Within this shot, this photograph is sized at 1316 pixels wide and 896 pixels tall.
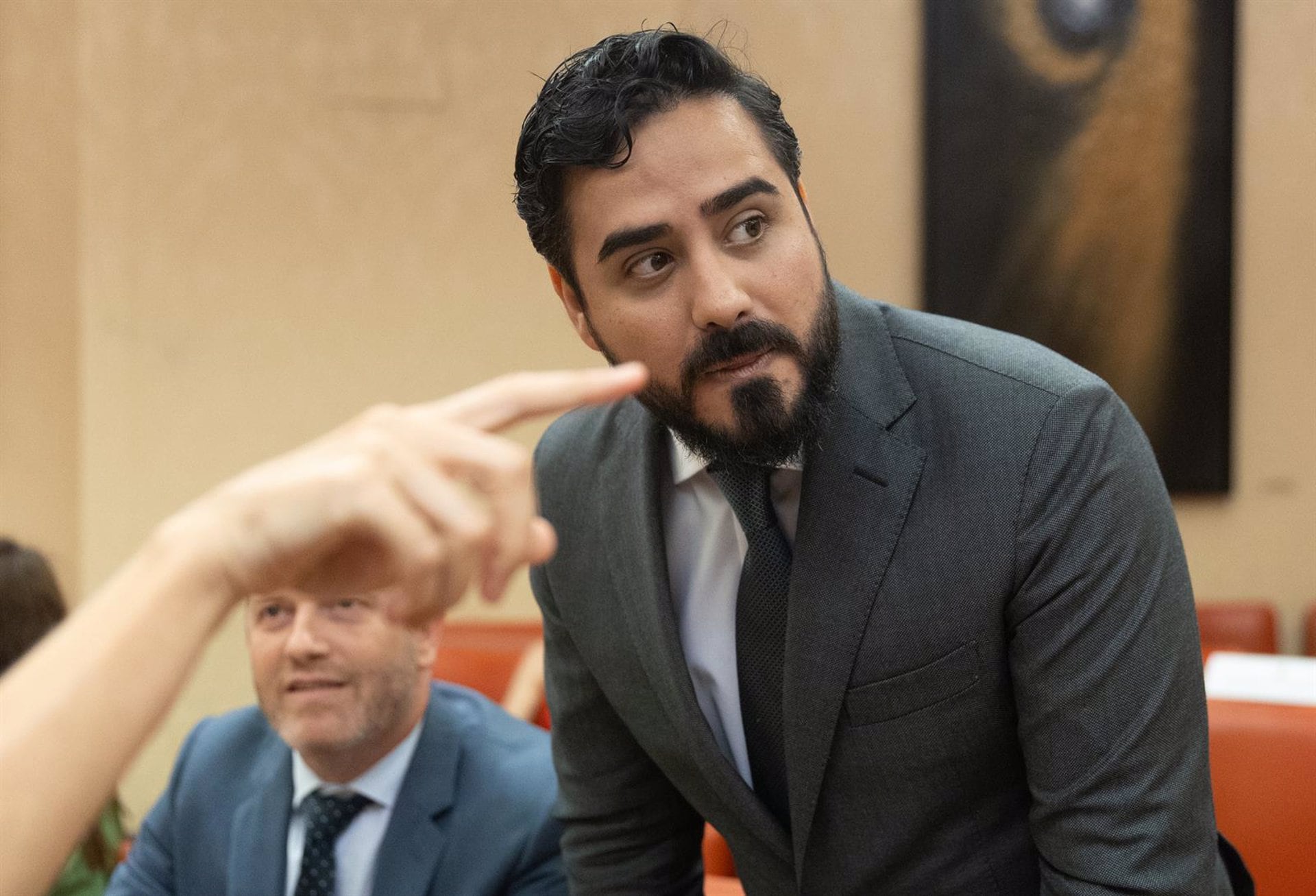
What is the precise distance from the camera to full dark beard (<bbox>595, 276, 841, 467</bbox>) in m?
1.33

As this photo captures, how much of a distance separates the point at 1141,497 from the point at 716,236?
0.50 m

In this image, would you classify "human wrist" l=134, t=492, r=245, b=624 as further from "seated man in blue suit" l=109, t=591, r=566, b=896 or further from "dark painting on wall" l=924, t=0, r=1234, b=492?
"dark painting on wall" l=924, t=0, r=1234, b=492

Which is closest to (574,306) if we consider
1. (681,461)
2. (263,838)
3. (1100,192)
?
(681,461)

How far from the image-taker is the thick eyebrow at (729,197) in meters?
1.33

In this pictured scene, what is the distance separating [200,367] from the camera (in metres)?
4.08

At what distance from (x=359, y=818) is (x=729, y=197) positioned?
1.39 m

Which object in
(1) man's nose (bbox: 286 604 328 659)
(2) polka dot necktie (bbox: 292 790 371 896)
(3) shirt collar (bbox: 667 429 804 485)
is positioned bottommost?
→ (2) polka dot necktie (bbox: 292 790 371 896)

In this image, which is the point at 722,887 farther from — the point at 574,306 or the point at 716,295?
the point at 716,295

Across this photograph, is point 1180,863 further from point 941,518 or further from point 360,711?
point 360,711

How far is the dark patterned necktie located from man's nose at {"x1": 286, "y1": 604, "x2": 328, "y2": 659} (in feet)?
3.38

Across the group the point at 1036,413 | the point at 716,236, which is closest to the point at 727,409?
the point at 716,236

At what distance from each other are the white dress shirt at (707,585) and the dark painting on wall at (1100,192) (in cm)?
244

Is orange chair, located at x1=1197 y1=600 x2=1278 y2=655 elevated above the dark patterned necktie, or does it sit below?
below

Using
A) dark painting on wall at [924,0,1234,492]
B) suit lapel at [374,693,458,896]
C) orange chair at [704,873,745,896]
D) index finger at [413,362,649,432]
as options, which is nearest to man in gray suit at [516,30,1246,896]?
orange chair at [704,873,745,896]
